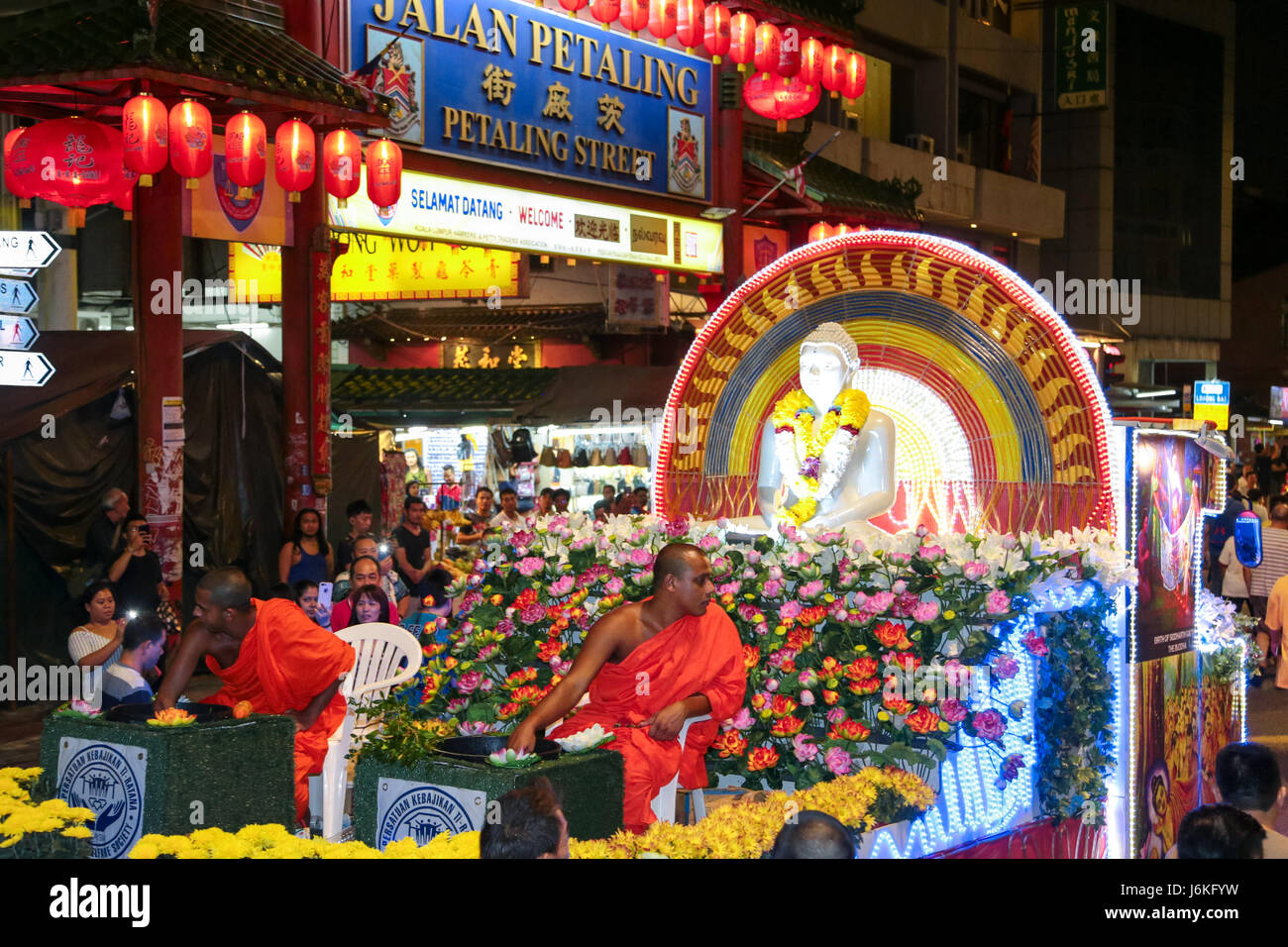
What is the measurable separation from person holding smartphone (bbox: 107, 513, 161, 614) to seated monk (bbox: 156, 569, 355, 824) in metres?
4.10

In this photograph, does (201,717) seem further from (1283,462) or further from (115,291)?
(1283,462)

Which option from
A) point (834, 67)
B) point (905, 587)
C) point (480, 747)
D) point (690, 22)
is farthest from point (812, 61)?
point (480, 747)

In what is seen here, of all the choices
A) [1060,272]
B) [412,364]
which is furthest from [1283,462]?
[412,364]

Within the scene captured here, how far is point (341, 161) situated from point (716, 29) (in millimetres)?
6549

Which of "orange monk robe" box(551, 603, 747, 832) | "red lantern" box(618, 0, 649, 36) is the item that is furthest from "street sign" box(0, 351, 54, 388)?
"red lantern" box(618, 0, 649, 36)

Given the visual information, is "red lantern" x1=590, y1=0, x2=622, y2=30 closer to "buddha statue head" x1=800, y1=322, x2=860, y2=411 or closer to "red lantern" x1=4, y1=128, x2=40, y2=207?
"red lantern" x1=4, y1=128, x2=40, y2=207

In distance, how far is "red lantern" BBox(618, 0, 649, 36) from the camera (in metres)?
16.0

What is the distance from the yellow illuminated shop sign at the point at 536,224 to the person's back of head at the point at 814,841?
10.6m

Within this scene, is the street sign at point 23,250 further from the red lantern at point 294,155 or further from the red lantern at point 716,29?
the red lantern at point 716,29

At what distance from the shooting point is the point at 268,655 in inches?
263

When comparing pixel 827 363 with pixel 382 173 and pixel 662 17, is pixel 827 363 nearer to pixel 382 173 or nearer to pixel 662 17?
pixel 382 173

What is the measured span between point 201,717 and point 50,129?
22.0 feet

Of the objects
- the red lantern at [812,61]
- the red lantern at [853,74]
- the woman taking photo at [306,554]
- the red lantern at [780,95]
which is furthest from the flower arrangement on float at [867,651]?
the red lantern at [853,74]

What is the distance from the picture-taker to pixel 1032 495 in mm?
8234
